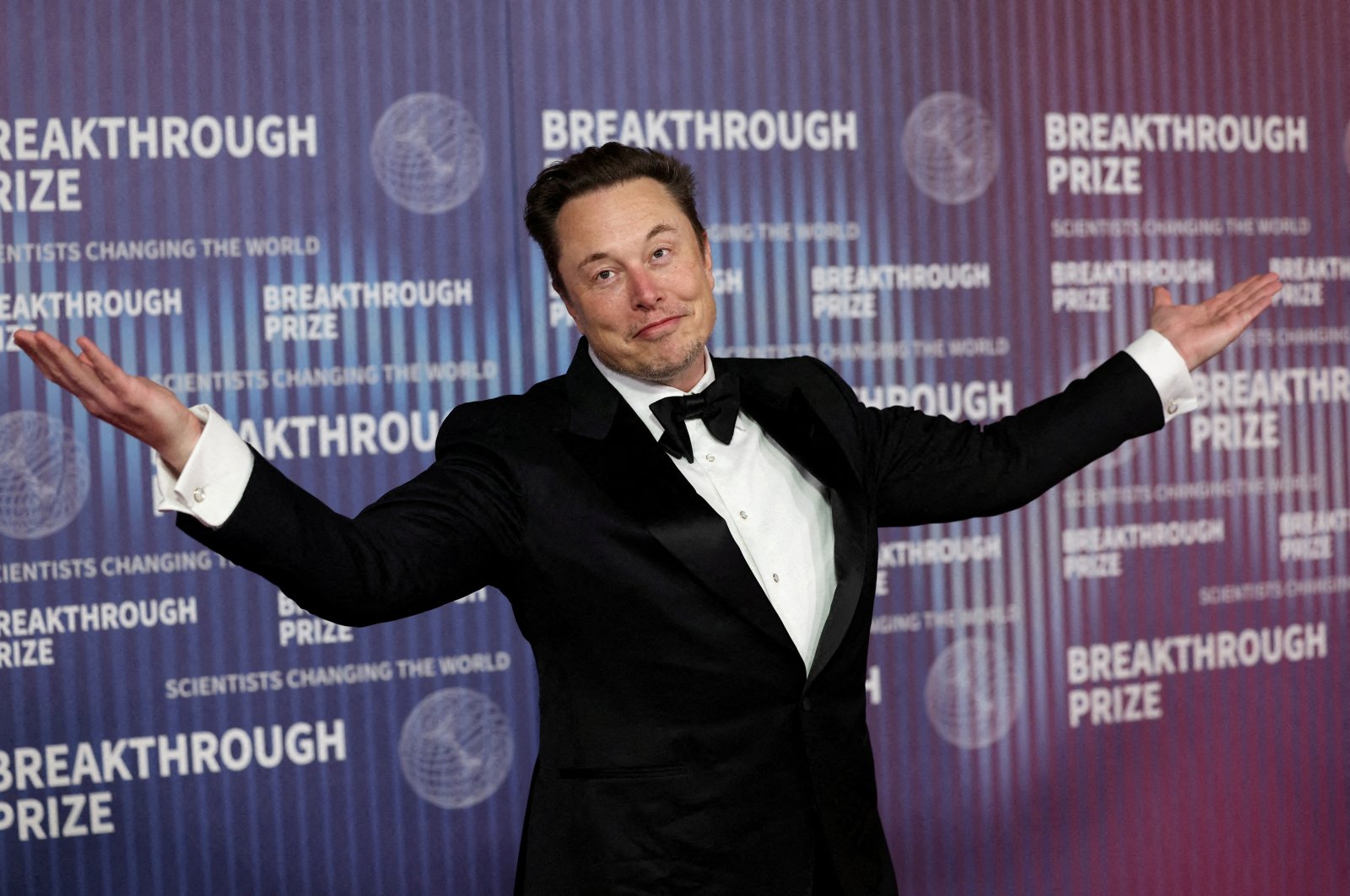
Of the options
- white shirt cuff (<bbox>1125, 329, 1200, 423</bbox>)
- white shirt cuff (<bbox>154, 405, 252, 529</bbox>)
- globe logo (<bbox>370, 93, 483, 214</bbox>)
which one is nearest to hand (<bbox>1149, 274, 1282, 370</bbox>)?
white shirt cuff (<bbox>1125, 329, 1200, 423</bbox>)

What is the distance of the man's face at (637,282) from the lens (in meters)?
1.74

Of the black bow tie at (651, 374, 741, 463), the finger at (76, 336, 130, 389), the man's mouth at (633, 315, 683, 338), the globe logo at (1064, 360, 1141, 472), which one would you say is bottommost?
the globe logo at (1064, 360, 1141, 472)

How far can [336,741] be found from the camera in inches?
117

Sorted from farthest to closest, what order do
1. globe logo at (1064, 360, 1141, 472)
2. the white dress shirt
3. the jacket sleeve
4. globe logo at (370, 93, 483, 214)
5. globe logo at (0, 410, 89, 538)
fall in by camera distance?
globe logo at (1064, 360, 1141, 472)
globe logo at (370, 93, 483, 214)
globe logo at (0, 410, 89, 538)
the white dress shirt
the jacket sleeve

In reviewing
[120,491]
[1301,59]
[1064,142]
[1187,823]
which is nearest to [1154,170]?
[1064,142]

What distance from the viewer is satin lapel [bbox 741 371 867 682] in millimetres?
1646

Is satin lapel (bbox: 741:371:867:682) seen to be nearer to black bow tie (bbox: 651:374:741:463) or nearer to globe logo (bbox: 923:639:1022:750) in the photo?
black bow tie (bbox: 651:374:741:463)

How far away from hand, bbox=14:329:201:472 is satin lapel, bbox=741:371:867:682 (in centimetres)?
75

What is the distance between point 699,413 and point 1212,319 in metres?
0.76

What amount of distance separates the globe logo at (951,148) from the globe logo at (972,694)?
3.52ft

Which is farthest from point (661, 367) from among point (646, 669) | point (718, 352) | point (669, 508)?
point (718, 352)

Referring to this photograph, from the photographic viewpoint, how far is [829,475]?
1.75 meters

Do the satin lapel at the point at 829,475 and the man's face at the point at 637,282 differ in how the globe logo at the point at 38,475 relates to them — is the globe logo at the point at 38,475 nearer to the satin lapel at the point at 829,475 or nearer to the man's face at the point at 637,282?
the man's face at the point at 637,282

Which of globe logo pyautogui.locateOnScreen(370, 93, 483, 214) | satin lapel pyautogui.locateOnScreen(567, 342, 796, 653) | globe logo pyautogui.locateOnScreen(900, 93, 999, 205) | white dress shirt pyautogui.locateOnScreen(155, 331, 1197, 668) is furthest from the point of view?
globe logo pyautogui.locateOnScreen(900, 93, 999, 205)
